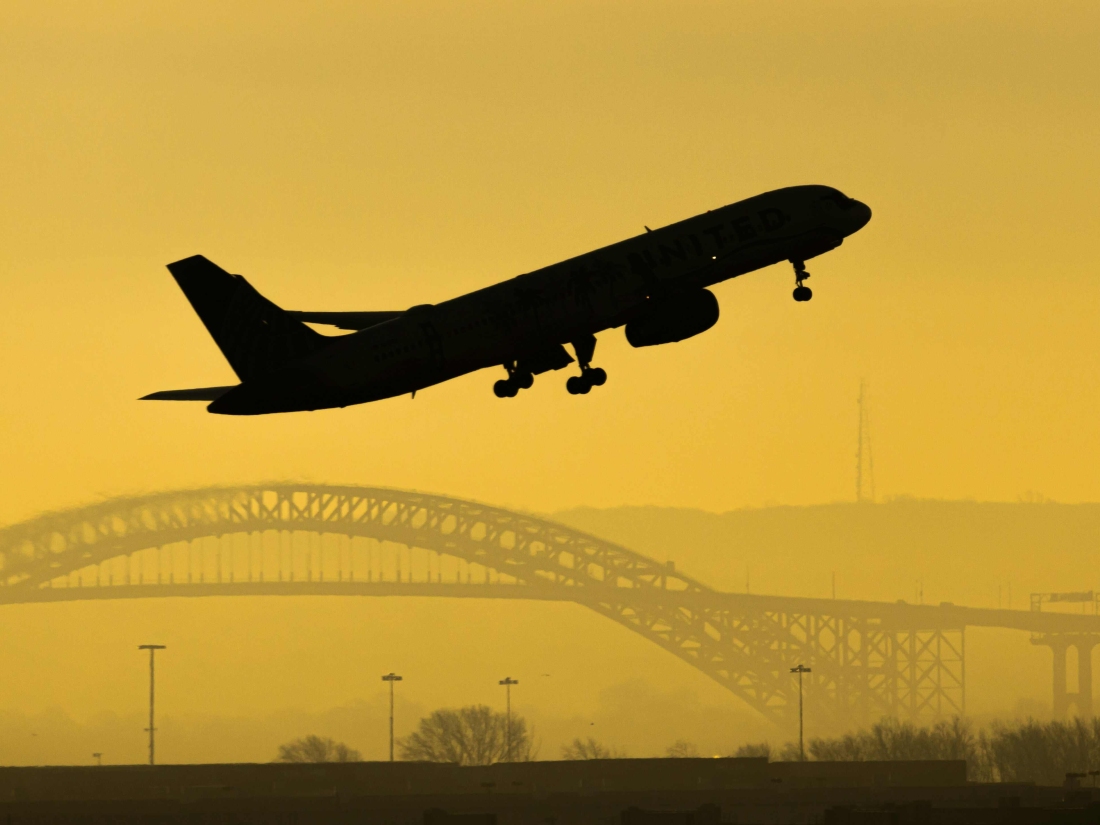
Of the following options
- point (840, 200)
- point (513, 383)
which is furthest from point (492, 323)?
point (840, 200)

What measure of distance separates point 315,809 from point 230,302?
48.7m

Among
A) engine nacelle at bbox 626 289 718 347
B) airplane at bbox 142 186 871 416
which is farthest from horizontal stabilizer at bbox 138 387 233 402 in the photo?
engine nacelle at bbox 626 289 718 347

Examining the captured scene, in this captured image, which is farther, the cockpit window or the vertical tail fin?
the cockpit window

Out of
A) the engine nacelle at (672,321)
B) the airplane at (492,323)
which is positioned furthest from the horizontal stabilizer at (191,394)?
the engine nacelle at (672,321)

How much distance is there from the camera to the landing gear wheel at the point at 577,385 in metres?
91.1

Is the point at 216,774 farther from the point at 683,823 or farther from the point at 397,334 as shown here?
the point at 397,334

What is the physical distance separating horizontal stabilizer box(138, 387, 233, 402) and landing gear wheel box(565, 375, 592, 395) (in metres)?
13.7

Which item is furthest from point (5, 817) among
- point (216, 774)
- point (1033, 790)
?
point (1033, 790)

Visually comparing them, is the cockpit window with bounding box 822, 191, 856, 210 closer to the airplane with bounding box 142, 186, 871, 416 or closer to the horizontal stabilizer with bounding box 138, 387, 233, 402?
the airplane with bounding box 142, 186, 871, 416

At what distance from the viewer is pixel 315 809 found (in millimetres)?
129000

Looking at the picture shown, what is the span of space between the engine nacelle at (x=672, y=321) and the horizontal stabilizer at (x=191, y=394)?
1659 cm

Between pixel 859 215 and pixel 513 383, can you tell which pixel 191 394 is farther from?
pixel 859 215

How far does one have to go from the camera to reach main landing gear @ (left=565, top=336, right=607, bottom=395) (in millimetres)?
91250

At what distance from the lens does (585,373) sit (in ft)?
302
